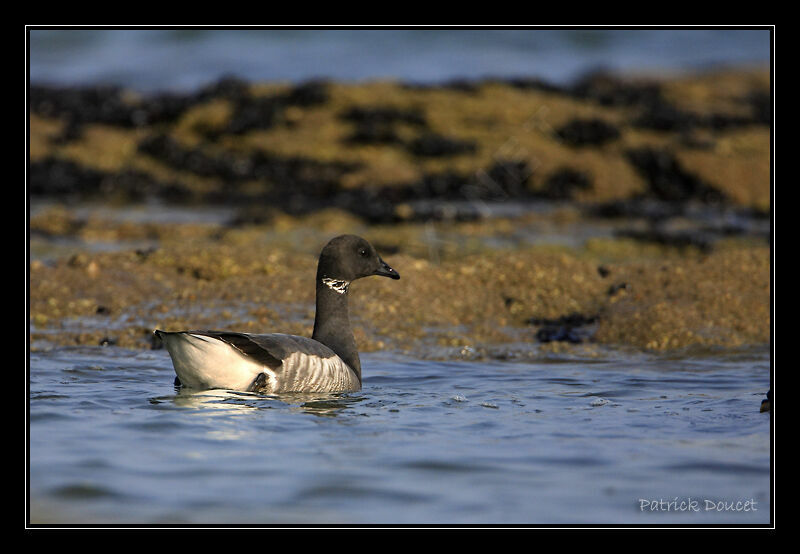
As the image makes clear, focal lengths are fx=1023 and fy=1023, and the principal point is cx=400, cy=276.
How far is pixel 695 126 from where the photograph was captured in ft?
75.8

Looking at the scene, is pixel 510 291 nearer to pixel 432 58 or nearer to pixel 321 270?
pixel 321 270

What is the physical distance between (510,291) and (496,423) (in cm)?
456

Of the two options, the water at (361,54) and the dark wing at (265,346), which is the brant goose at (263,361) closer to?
the dark wing at (265,346)

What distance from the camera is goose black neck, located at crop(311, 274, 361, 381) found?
8906 millimetres

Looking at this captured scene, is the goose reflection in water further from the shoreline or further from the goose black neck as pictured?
the shoreline

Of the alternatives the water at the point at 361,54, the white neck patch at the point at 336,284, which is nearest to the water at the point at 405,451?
the white neck patch at the point at 336,284

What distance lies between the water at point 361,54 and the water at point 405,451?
801 inches

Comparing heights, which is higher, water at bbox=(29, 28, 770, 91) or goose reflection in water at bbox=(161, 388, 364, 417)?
water at bbox=(29, 28, 770, 91)

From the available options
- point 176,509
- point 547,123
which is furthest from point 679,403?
point 547,123

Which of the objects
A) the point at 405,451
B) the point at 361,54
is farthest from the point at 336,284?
the point at 361,54

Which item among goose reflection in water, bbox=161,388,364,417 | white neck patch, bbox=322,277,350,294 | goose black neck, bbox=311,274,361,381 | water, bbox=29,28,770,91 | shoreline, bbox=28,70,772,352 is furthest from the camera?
water, bbox=29,28,770,91

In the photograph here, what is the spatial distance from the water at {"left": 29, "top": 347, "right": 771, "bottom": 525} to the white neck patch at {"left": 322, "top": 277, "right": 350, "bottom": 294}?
2.84ft

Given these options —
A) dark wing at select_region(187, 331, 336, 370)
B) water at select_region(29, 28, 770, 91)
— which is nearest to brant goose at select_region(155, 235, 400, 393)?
dark wing at select_region(187, 331, 336, 370)
